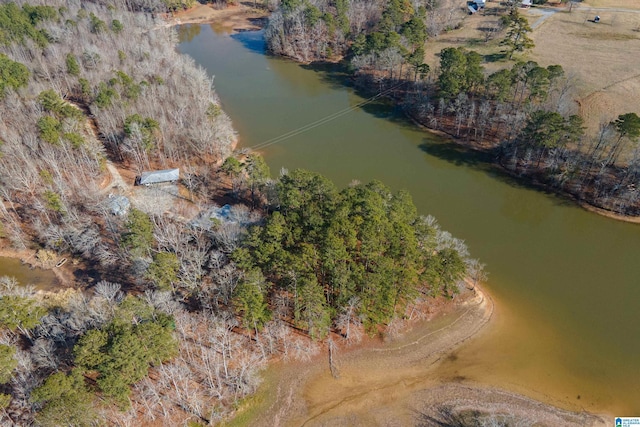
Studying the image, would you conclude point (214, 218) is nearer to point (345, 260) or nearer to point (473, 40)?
point (345, 260)

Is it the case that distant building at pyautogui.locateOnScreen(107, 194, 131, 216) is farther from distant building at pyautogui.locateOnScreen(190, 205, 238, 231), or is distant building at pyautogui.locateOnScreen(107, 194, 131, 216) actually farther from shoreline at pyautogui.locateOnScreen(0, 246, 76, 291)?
distant building at pyautogui.locateOnScreen(190, 205, 238, 231)

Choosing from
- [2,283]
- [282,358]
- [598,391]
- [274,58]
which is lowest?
[598,391]

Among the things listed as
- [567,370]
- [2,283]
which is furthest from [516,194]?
[2,283]

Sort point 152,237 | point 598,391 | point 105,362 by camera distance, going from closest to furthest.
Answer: point 105,362 → point 598,391 → point 152,237

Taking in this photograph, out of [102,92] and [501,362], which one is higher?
[102,92]

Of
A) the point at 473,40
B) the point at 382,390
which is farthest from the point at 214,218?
the point at 473,40

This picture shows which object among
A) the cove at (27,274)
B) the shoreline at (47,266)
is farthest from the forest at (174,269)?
the cove at (27,274)

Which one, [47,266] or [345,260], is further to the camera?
[47,266]

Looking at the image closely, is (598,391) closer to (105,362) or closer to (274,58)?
(105,362)
